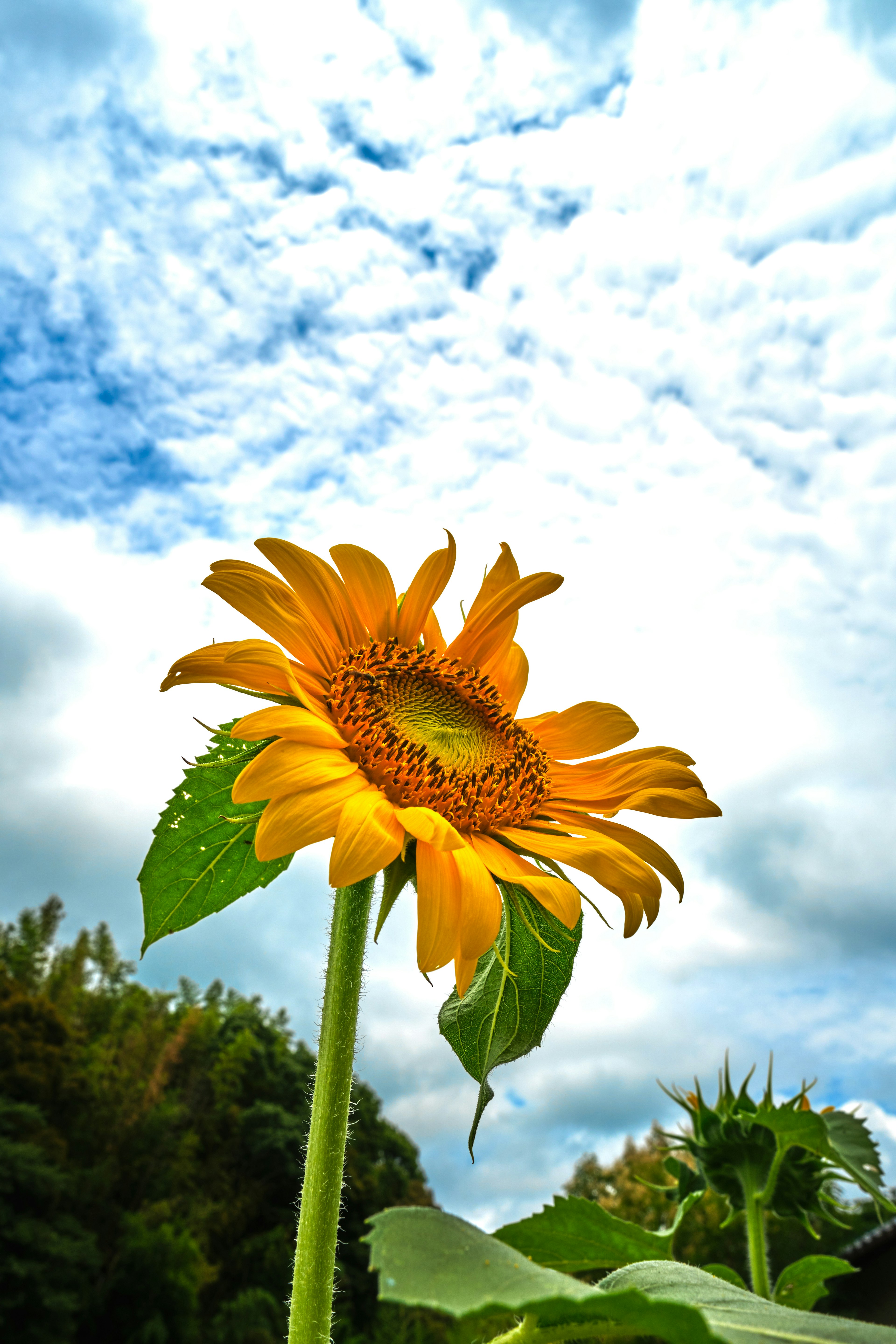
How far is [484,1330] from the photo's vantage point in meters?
0.89

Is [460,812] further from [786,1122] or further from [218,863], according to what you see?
[786,1122]

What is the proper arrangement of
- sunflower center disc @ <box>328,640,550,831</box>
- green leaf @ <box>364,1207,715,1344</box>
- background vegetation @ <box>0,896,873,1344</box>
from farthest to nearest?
background vegetation @ <box>0,896,873,1344</box> → sunflower center disc @ <box>328,640,550,831</box> → green leaf @ <box>364,1207,715,1344</box>

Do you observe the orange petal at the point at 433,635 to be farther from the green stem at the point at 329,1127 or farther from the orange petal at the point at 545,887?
the green stem at the point at 329,1127

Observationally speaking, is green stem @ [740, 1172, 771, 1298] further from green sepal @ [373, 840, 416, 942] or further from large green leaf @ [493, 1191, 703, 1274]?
green sepal @ [373, 840, 416, 942]

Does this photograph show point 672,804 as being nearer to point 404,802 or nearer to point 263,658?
point 404,802

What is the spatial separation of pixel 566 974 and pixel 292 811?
0.41m

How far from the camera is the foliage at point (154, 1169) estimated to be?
20469mm

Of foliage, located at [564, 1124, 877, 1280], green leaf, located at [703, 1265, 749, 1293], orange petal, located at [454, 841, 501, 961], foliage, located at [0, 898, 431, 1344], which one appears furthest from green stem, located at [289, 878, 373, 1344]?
foliage, located at [0, 898, 431, 1344]

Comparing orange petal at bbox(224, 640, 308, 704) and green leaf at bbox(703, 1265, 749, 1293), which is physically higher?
orange petal at bbox(224, 640, 308, 704)

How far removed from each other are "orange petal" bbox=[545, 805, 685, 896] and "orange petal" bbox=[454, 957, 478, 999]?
29 cm

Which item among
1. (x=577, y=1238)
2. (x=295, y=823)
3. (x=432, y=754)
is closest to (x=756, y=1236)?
(x=577, y=1238)

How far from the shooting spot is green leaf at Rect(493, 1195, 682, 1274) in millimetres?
1264

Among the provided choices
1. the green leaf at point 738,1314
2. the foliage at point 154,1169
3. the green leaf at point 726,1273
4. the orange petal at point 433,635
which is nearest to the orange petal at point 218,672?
the orange petal at point 433,635

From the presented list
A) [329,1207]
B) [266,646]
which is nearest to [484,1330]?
[329,1207]
